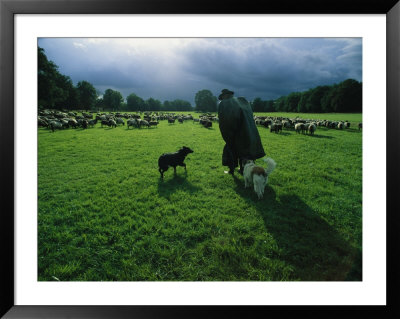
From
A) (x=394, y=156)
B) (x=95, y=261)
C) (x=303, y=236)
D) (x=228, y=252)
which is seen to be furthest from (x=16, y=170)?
(x=394, y=156)

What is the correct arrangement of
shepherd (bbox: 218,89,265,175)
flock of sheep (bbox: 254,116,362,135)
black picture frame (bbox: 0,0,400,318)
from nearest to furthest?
1. black picture frame (bbox: 0,0,400,318)
2. shepherd (bbox: 218,89,265,175)
3. flock of sheep (bbox: 254,116,362,135)

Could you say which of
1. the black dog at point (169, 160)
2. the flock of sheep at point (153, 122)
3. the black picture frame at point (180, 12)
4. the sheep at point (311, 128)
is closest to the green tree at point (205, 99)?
the black dog at point (169, 160)

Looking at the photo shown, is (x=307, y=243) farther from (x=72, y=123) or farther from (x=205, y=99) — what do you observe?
(x=72, y=123)

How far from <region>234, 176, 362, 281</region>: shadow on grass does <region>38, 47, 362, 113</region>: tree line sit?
216 centimetres

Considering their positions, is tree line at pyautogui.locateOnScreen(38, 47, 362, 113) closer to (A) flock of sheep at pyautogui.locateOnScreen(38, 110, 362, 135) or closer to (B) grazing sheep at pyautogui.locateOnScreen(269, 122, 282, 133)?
(B) grazing sheep at pyautogui.locateOnScreen(269, 122, 282, 133)

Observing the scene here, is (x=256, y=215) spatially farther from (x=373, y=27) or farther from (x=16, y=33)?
(x=16, y=33)

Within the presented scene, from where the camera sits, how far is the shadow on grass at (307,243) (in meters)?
2.10

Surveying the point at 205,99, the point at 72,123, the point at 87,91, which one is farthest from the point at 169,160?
the point at 72,123

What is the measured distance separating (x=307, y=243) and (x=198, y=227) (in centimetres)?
179

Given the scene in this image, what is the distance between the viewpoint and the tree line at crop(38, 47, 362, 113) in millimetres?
4523

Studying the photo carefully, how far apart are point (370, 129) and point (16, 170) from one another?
4.83 meters

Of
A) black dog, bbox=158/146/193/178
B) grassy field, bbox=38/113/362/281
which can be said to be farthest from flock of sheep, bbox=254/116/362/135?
black dog, bbox=158/146/193/178

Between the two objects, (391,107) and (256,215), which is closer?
(391,107)

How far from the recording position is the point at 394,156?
1.99 meters
